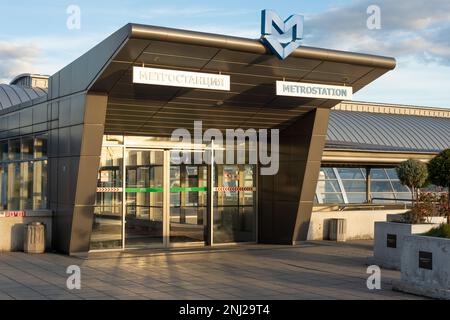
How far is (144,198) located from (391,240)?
6.76 metres

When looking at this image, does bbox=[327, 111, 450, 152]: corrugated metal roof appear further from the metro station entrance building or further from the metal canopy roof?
the metal canopy roof

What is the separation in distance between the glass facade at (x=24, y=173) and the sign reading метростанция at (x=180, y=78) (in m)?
5.56

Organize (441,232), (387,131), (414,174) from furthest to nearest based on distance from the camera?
(387,131) → (414,174) → (441,232)

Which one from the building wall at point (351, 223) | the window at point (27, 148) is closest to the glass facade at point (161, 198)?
the building wall at point (351, 223)

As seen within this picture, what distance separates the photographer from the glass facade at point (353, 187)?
3450 centimetres

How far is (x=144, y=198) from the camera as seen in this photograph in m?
17.0

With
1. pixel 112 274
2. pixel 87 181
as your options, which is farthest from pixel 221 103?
pixel 112 274

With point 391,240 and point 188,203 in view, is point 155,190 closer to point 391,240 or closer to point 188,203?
point 188,203

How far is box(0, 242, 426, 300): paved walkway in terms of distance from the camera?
10.3 metres

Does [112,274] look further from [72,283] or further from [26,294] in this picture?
[26,294]

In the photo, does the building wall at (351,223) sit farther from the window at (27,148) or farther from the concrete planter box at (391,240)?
the window at (27,148)

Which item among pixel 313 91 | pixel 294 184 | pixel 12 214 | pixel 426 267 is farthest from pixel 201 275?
pixel 294 184

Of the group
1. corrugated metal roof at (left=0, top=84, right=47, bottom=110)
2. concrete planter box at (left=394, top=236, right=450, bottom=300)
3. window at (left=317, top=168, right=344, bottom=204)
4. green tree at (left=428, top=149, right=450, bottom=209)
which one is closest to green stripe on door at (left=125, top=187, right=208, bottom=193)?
green tree at (left=428, top=149, right=450, bottom=209)

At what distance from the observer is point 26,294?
9.98 m
